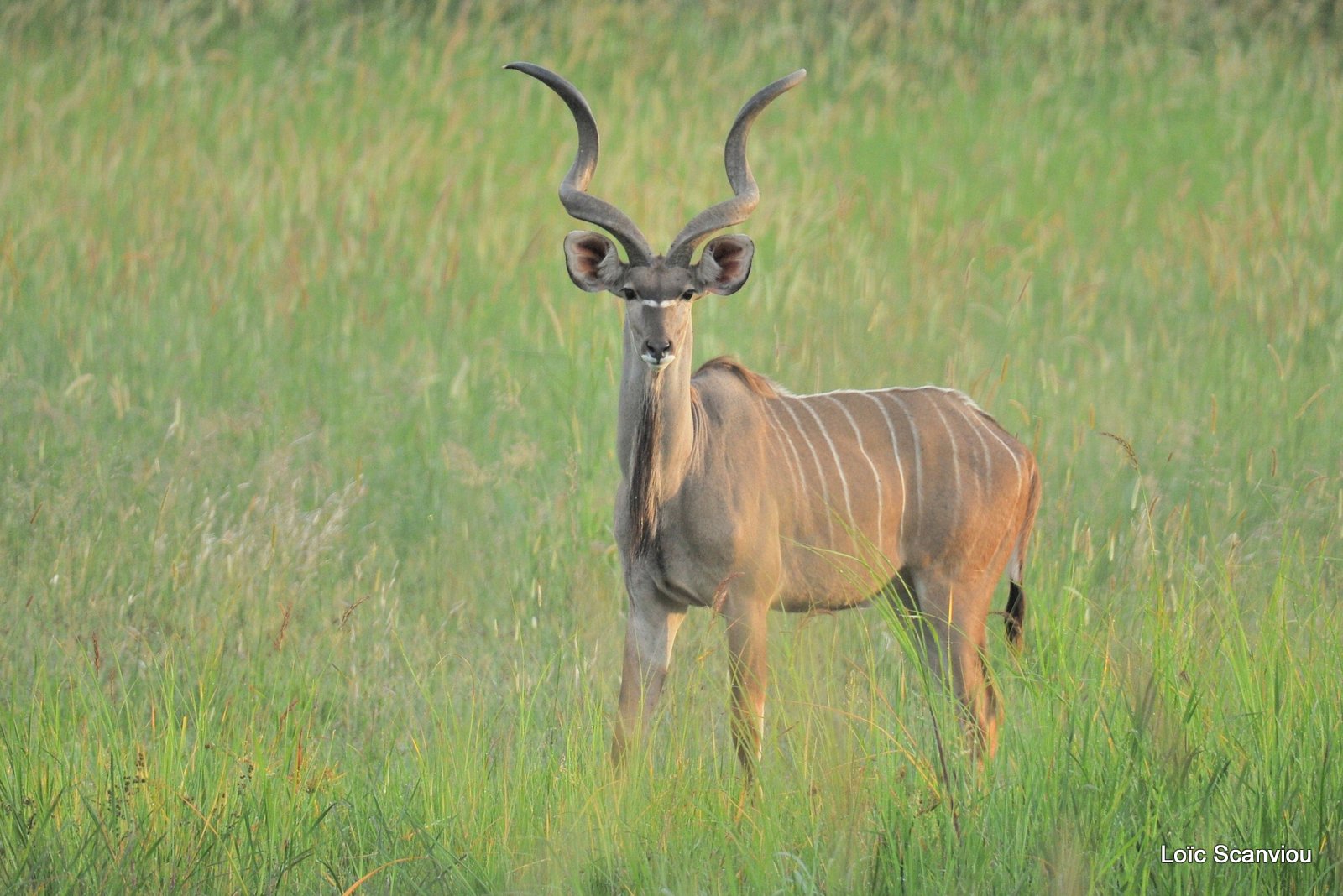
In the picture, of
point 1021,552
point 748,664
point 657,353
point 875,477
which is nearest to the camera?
point 657,353

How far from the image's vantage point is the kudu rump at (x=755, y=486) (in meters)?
4.16

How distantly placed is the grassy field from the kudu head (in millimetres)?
859

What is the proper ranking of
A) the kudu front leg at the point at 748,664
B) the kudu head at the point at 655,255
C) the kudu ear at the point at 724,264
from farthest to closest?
the kudu ear at the point at 724,264 < the kudu head at the point at 655,255 < the kudu front leg at the point at 748,664

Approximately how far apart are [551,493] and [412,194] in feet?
10.8

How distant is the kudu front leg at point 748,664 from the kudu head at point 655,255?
0.72 meters

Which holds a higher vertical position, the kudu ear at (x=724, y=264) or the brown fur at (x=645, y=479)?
the kudu ear at (x=724, y=264)

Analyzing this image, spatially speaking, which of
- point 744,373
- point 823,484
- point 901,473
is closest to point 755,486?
point 823,484

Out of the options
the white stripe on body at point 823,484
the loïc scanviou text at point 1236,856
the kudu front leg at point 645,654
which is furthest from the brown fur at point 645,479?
the loïc scanviou text at point 1236,856

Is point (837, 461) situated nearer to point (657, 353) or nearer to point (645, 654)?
point (645, 654)

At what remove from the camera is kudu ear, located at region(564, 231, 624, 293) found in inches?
166

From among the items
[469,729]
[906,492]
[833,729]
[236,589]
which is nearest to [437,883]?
[469,729]

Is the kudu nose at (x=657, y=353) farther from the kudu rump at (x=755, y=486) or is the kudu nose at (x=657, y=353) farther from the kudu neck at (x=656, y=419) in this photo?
the kudu neck at (x=656, y=419)

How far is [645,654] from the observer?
14.3 feet

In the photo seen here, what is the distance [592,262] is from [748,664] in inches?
46.4
